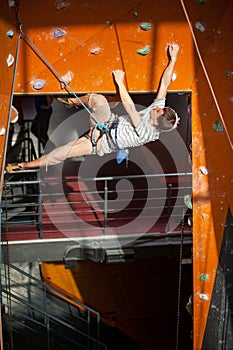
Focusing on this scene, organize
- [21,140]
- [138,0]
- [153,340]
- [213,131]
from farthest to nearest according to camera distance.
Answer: [21,140] < [153,340] < [213,131] < [138,0]

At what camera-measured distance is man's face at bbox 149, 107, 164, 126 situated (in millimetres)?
3217

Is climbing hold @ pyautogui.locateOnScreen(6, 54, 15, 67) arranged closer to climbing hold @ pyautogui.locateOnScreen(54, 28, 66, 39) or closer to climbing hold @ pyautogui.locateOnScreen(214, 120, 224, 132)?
climbing hold @ pyautogui.locateOnScreen(54, 28, 66, 39)

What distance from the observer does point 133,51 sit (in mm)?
3113

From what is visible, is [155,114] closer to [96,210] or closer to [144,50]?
[144,50]

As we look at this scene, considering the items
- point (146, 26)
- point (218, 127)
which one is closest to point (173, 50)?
point (146, 26)

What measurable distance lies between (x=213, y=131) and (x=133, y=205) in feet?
11.1

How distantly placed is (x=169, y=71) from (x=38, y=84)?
33.7 inches

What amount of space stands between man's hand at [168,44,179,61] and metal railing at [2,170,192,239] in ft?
8.12

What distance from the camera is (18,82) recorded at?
10.0ft

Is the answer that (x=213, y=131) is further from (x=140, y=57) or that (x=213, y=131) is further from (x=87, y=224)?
(x=87, y=224)

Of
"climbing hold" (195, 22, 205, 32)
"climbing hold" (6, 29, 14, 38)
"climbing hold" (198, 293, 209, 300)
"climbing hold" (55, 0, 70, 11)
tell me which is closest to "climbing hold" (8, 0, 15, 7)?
"climbing hold" (6, 29, 14, 38)

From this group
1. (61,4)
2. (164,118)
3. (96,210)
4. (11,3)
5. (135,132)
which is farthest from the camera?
(96,210)

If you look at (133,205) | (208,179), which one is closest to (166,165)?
(133,205)

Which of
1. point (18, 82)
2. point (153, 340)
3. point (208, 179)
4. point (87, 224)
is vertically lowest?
point (153, 340)
